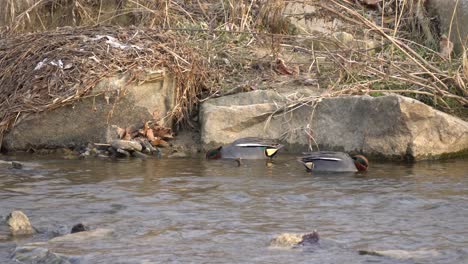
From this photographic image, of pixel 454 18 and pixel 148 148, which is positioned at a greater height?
pixel 454 18

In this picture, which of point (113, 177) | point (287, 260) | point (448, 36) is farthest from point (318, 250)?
point (448, 36)

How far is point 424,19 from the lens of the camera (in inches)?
476

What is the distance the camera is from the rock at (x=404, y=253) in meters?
5.86

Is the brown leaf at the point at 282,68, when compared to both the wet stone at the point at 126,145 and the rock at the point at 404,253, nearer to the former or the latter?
the wet stone at the point at 126,145

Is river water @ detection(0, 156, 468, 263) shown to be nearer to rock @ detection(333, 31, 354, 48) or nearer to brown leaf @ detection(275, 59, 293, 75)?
brown leaf @ detection(275, 59, 293, 75)

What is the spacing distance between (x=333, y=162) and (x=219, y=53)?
9.77ft

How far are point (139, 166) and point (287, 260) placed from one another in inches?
148

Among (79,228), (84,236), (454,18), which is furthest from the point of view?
(454,18)

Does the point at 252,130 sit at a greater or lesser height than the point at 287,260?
greater

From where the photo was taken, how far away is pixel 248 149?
31.5 ft

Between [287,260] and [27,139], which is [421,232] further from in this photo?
[27,139]

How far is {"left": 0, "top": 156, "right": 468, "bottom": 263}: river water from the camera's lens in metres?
6.09

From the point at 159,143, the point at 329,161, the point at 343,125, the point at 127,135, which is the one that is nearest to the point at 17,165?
the point at 127,135

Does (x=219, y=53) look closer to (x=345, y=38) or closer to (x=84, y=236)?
(x=345, y=38)
